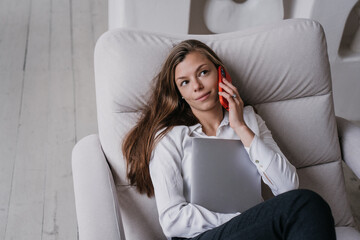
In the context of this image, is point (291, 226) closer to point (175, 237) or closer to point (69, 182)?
point (175, 237)

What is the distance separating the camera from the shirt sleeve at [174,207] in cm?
125

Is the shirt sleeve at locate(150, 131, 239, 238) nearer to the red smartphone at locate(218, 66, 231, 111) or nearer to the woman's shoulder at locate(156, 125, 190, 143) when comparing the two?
the woman's shoulder at locate(156, 125, 190, 143)

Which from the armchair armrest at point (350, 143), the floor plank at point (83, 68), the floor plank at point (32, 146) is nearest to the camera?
the armchair armrest at point (350, 143)

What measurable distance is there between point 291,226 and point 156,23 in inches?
47.0

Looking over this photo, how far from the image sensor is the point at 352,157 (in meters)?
1.50

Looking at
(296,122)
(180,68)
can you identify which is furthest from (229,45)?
(296,122)

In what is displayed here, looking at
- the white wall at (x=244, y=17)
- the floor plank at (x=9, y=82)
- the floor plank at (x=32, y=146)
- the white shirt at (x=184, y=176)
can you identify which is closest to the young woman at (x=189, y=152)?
the white shirt at (x=184, y=176)

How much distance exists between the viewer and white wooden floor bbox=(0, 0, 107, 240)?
6.08 ft

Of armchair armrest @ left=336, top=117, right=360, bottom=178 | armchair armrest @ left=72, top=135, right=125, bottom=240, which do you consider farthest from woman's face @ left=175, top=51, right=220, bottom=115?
armchair armrest @ left=336, top=117, right=360, bottom=178

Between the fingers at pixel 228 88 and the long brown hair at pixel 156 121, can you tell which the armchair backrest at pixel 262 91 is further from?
the fingers at pixel 228 88

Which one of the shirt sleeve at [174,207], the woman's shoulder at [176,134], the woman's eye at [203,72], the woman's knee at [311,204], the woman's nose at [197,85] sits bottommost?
the shirt sleeve at [174,207]

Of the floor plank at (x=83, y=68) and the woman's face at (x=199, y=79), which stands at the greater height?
the woman's face at (x=199, y=79)

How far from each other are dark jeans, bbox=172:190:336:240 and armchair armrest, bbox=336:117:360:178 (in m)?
0.38

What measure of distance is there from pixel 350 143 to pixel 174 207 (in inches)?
28.3
